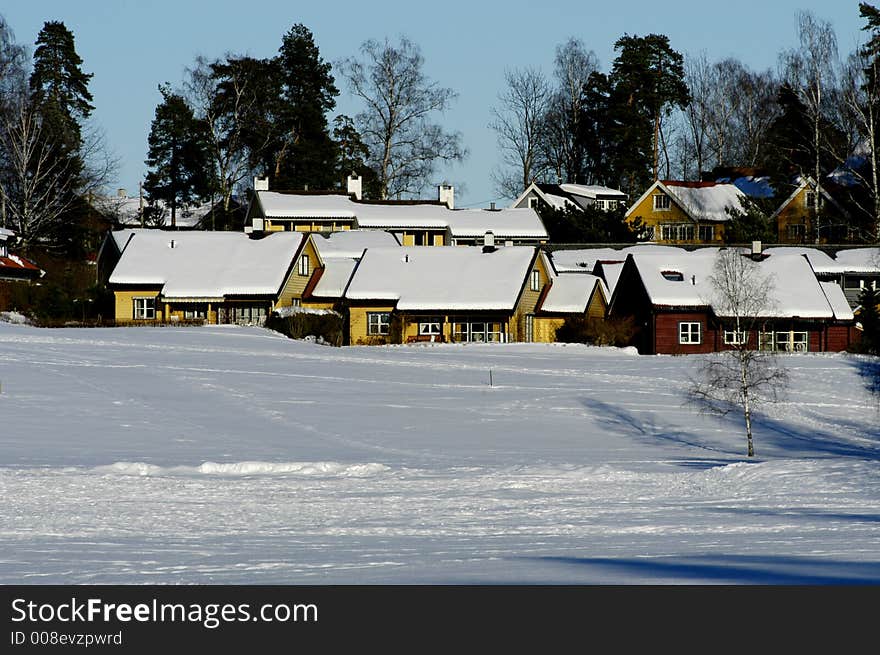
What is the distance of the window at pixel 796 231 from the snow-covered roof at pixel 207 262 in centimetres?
3088

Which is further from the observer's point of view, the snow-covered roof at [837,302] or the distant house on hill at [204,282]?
the distant house on hill at [204,282]

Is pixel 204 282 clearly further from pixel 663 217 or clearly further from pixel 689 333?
pixel 663 217

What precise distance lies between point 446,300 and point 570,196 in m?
30.5

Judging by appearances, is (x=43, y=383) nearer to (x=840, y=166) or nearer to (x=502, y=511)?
(x=502, y=511)

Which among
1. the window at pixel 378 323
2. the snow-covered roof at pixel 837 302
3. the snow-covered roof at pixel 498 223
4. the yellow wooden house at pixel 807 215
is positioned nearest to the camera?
the snow-covered roof at pixel 837 302

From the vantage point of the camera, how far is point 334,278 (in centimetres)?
6256

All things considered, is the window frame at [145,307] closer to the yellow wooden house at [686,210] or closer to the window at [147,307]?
the window at [147,307]

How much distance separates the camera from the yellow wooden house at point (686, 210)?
8338 centimetres

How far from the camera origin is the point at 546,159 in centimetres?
9712

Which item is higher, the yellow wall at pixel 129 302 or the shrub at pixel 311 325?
the yellow wall at pixel 129 302

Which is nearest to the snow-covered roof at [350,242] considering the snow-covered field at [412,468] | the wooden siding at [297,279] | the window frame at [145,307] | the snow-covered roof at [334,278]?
the wooden siding at [297,279]

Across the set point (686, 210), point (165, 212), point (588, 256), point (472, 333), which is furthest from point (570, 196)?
point (472, 333)
